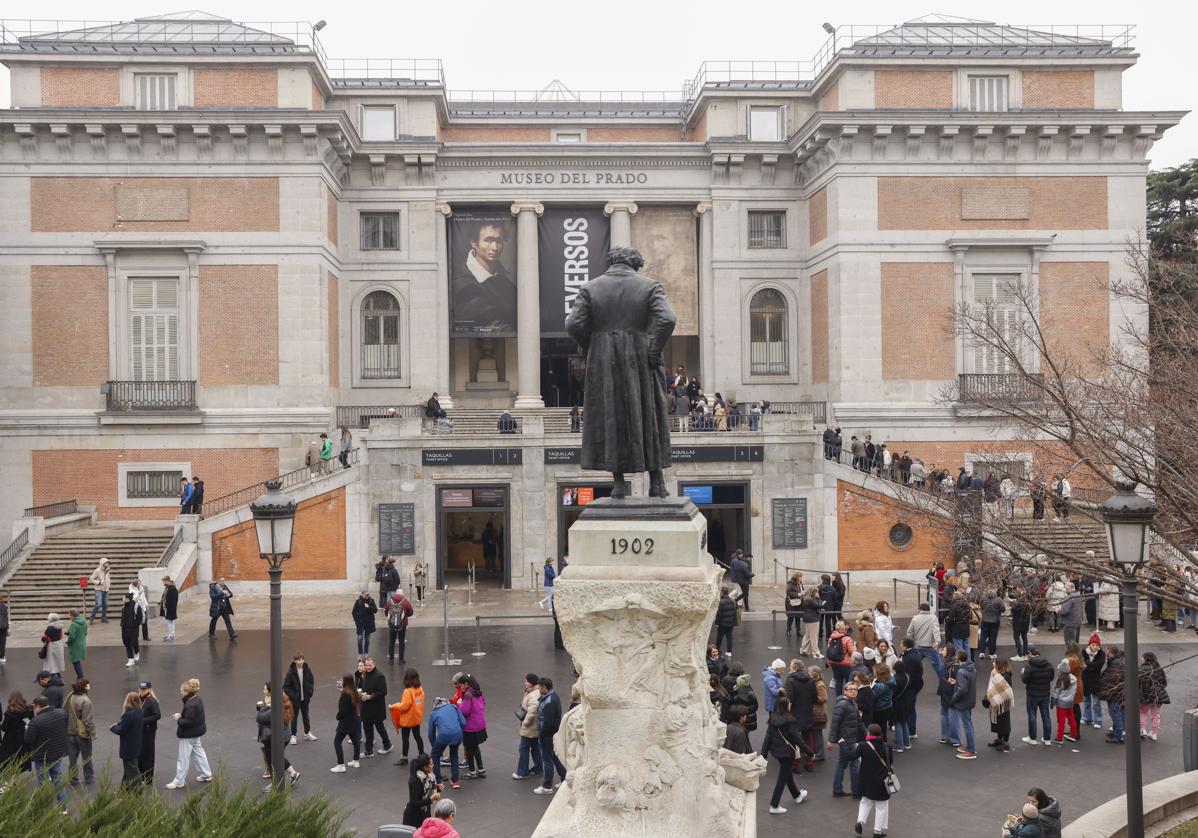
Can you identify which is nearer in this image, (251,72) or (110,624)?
(110,624)

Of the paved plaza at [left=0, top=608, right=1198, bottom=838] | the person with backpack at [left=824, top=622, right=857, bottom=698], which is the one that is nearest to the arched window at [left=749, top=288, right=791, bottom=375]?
the paved plaza at [left=0, top=608, right=1198, bottom=838]

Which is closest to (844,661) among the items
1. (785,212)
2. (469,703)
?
(469,703)

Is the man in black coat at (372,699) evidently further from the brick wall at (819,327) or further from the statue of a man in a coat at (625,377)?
the brick wall at (819,327)

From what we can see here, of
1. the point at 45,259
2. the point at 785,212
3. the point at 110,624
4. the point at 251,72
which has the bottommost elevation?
the point at 110,624

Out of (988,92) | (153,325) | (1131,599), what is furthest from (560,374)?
(1131,599)

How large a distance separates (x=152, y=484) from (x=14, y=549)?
193 inches

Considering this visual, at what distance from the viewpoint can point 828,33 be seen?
1378 inches

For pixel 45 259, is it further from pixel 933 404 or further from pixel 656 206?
pixel 933 404

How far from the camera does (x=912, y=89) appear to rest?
3262 centimetres

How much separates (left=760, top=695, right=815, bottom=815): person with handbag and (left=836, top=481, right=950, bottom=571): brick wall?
55.5 ft

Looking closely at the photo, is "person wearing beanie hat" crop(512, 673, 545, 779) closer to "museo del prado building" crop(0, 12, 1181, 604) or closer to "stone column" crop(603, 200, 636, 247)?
"museo del prado building" crop(0, 12, 1181, 604)

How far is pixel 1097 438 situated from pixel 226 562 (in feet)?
71.9

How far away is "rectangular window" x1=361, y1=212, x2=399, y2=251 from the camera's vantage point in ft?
118

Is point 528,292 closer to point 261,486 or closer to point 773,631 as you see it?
point 261,486
